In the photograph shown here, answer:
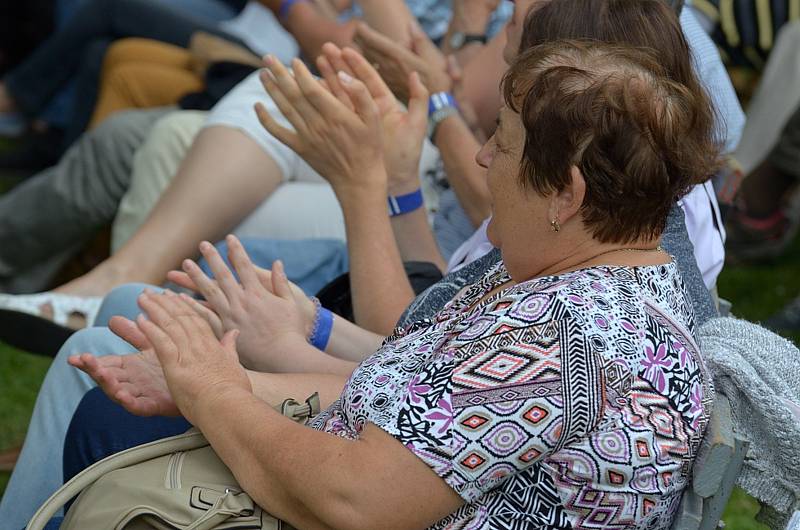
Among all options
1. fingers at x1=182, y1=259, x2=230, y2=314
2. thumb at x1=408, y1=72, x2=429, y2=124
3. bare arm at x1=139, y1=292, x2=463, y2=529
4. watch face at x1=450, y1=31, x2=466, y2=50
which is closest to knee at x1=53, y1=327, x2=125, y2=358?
fingers at x1=182, y1=259, x2=230, y2=314

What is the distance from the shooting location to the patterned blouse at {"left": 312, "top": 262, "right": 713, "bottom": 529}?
1331 millimetres

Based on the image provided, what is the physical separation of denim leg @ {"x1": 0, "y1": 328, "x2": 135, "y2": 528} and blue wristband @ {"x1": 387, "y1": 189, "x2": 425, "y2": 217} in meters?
0.64

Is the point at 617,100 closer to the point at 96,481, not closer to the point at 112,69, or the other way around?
the point at 96,481

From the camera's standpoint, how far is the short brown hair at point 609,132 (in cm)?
143

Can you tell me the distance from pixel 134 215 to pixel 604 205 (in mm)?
2040

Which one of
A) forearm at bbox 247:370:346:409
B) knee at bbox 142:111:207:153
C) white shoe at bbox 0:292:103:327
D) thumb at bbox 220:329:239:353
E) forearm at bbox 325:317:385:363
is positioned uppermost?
thumb at bbox 220:329:239:353

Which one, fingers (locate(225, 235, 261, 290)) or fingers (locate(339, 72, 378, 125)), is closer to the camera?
fingers (locate(225, 235, 261, 290))

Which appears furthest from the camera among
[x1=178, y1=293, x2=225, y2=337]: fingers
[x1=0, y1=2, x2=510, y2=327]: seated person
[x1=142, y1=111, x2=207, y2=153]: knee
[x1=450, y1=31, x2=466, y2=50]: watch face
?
[x1=142, y1=111, x2=207, y2=153]: knee

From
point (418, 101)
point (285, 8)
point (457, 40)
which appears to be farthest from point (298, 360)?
point (285, 8)

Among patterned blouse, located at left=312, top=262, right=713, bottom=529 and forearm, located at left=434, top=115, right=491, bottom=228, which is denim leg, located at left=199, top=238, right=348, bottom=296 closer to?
forearm, located at left=434, top=115, right=491, bottom=228

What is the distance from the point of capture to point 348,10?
12.3 ft

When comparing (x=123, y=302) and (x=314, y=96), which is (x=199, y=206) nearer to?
(x=123, y=302)

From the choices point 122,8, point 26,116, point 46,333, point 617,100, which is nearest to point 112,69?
point 122,8

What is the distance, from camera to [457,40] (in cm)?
306
